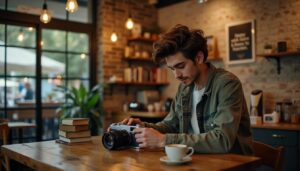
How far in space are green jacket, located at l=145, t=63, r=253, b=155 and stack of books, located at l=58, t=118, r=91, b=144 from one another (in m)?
0.48

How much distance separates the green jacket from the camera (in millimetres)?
1623

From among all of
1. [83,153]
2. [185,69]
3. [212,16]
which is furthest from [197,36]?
→ [212,16]

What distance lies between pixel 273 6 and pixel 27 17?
132 inches

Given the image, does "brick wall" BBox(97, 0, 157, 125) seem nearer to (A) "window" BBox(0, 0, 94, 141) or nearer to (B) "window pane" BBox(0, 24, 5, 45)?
(A) "window" BBox(0, 0, 94, 141)

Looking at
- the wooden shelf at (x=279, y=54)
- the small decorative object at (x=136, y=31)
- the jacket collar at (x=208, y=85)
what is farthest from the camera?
the small decorative object at (x=136, y=31)

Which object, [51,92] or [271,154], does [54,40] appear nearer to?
[51,92]

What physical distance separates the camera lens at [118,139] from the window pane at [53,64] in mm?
3286

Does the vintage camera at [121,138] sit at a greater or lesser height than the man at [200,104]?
lesser

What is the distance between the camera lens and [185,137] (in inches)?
64.4

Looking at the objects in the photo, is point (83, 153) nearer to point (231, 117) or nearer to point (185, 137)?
point (185, 137)

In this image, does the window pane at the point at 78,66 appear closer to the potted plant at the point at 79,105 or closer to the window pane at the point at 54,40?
the window pane at the point at 54,40

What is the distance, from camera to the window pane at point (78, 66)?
5.07m

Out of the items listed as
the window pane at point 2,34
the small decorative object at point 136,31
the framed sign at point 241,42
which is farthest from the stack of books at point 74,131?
the small decorative object at point 136,31

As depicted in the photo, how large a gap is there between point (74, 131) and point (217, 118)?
92cm
